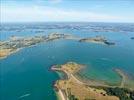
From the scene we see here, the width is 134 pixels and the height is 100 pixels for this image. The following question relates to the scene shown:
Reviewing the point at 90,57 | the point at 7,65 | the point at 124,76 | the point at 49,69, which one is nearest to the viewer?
the point at 124,76

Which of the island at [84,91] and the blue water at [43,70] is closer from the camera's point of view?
the island at [84,91]

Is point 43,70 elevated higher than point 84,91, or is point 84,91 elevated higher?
point 84,91

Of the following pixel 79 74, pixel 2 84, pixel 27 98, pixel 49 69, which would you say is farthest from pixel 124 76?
pixel 2 84

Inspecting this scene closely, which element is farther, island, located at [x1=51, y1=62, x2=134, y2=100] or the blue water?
the blue water

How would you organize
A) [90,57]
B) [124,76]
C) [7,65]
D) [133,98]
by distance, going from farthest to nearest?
[90,57] < [7,65] < [124,76] < [133,98]

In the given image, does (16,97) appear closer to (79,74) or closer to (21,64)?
(79,74)

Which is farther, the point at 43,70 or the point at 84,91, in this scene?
the point at 43,70

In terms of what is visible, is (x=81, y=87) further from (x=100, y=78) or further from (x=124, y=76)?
(x=124, y=76)

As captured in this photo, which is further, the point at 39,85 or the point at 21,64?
the point at 21,64

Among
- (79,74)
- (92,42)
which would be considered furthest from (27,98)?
(92,42)
